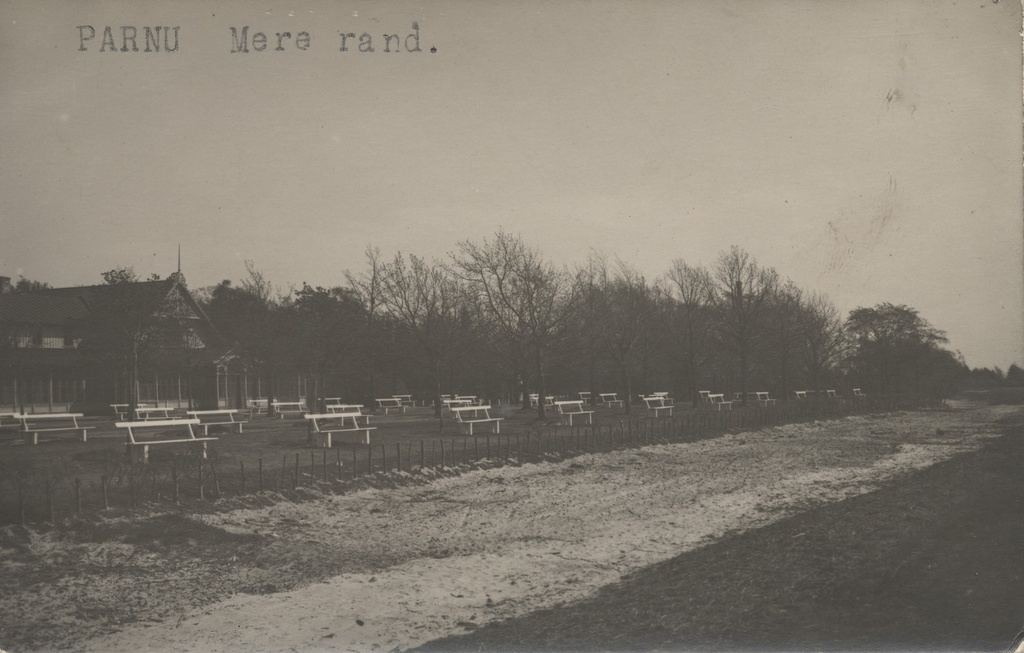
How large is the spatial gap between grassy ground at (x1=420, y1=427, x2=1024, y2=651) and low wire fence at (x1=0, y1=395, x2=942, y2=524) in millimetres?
5328

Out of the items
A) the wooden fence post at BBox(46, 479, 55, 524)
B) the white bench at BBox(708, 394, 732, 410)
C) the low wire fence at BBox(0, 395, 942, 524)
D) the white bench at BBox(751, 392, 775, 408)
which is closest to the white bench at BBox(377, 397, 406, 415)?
the low wire fence at BBox(0, 395, 942, 524)

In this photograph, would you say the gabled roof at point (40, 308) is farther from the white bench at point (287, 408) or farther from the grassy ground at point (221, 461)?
the white bench at point (287, 408)

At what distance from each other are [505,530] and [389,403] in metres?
25.1

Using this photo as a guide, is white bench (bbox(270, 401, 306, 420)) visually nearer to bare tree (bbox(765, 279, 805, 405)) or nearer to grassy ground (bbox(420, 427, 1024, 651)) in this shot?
bare tree (bbox(765, 279, 805, 405))

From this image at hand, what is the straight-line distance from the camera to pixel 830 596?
20.5 feet

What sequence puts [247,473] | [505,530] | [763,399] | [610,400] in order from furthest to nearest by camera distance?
[763,399]
[610,400]
[247,473]
[505,530]

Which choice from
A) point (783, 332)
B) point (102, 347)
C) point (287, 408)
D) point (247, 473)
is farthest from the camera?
point (287, 408)

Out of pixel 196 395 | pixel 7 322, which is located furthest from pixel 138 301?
pixel 196 395

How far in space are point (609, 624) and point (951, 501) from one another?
17.5 feet

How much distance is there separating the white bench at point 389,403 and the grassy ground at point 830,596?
2496 centimetres

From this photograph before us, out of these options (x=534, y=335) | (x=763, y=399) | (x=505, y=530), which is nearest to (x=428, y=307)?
(x=534, y=335)

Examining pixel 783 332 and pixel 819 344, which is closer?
pixel 819 344

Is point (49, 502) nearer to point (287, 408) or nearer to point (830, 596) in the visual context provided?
point (830, 596)

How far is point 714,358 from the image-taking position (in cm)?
3978
